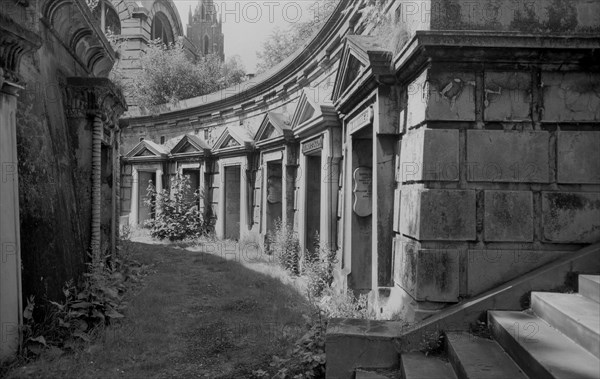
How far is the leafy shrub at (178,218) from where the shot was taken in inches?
535

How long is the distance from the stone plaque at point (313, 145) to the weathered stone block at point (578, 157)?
413 cm

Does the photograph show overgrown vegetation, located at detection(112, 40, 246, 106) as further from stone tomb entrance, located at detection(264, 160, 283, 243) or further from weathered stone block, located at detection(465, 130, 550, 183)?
weathered stone block, located at detection(465, 130, 550, 183)

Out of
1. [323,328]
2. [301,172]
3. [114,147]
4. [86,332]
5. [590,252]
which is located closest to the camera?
[590,252]

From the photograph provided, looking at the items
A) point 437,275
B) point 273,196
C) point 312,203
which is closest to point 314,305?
point 437,275

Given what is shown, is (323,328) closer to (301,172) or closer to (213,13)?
(301,172)

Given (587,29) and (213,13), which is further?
(213,13)

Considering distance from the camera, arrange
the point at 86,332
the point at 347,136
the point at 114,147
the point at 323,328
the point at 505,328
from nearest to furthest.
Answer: the point at 505,328, the point at 323,328, the point at 86,332, the point at 347,136, the point at 114,147

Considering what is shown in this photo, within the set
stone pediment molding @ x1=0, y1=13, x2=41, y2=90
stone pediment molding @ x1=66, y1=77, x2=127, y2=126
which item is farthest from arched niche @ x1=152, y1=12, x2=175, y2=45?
stone pediment molding @ x1=0, y1=13, x2=41, y2=90

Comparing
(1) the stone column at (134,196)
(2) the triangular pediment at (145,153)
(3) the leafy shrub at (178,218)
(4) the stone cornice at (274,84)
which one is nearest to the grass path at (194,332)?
(4) the stone cornice at (274,84)

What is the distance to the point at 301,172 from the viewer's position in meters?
8.68

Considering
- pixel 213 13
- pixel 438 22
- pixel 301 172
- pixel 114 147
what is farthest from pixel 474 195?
pixel 213 13

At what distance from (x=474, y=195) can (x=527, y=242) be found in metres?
0.62

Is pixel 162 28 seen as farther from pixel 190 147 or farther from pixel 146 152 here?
pixel 190 147

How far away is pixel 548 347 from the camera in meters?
2.80
